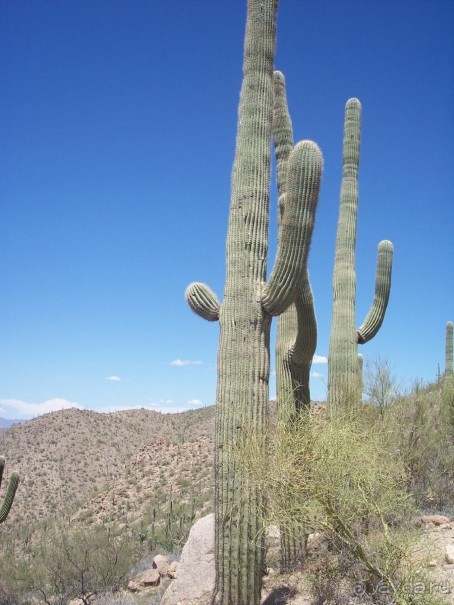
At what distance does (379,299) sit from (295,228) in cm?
480

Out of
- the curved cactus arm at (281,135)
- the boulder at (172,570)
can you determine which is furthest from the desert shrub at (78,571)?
the curved cactus arm at (281,135)

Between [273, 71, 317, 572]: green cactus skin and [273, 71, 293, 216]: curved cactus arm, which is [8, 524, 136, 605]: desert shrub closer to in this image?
[273, 71, 317, 572]: green cactus skin

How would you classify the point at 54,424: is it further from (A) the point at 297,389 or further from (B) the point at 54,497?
(A) the point at 297,389

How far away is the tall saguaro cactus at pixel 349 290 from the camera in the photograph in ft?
34.8

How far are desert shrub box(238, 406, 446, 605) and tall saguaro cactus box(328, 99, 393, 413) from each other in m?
4.03

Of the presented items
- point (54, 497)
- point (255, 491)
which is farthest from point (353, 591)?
point (54, 497)

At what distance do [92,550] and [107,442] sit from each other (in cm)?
2413

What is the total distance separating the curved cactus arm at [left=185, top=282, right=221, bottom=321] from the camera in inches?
300

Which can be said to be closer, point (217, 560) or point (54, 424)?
point (217, 560)

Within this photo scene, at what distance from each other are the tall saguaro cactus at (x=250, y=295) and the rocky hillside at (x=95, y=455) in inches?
659

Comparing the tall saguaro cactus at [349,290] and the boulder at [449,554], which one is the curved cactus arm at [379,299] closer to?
the tall saguaro cactus at [349,290]

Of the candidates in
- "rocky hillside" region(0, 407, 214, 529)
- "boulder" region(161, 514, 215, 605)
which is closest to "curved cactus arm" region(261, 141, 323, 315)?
"boulder" region(161, 514, 215, 605)

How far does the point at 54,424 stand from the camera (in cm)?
3841

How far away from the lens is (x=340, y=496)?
5.77m
